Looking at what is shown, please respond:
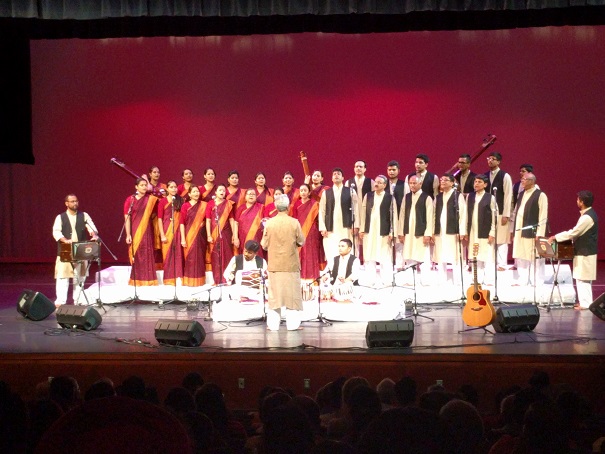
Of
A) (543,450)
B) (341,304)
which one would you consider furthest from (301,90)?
(543,450)

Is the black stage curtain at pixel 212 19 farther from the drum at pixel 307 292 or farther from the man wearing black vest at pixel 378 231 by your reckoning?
the drum at pixel 307 292

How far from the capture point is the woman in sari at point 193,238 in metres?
9.79

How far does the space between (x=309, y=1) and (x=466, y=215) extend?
3167mm

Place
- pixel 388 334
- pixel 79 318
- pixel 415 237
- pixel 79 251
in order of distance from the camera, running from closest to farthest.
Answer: pixel 388 334 → pixel 79 318 → pixel 79 251 → pixel 415 237

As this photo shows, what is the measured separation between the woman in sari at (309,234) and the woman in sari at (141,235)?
5.89 feet

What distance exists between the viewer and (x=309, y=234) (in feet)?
32.7

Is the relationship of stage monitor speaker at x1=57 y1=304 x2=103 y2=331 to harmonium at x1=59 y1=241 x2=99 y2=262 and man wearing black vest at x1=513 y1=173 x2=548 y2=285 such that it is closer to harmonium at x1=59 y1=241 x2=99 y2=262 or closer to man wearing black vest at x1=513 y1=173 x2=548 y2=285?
harmonium at x1=59 y1=241 x2=99 y2=262

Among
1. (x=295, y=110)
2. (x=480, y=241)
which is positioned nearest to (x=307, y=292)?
(x=480, y=241)

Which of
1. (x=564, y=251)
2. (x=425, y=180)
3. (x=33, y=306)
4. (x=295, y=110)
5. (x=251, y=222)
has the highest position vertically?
(x=295, y=110)

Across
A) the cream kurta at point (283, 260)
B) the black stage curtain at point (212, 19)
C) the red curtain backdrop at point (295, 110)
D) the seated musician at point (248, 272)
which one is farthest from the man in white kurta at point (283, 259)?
the red curtain backdrop at point (295, 110)

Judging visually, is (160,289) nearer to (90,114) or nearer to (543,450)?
A: (90,114)

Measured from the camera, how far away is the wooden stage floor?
21.1 feet

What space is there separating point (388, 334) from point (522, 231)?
3.19m

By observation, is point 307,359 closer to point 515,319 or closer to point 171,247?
point 515,319
